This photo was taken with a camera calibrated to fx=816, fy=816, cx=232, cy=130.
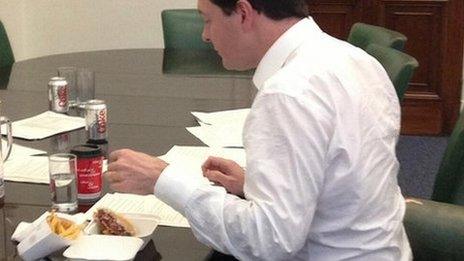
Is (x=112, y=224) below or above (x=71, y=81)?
below

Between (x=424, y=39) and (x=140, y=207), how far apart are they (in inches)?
150

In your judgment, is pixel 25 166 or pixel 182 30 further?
pixel 182 30

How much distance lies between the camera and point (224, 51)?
1.61 meters

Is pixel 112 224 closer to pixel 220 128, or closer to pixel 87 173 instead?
pixel 87 173

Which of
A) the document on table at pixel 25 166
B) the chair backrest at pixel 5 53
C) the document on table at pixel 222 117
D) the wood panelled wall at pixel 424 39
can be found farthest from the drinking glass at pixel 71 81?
the wood panelled wall at pixel 424 39

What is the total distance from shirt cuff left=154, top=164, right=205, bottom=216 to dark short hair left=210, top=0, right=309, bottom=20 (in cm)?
31

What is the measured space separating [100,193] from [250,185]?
1.86 feet

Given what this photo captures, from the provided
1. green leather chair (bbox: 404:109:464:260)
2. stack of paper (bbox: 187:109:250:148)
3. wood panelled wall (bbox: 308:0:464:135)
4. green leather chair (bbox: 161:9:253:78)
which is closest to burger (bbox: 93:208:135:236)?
green leather chair (bbox: 404:109:464:260)

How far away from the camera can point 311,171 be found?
136 cm

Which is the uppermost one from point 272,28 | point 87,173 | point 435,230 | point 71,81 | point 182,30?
point 272,28

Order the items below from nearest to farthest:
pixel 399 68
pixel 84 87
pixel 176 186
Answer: pixel 176 186
pixel 399 68
pixel 84 87

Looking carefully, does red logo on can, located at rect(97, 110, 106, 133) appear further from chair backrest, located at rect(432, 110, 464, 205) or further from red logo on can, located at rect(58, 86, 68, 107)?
chair backrest, located at rect(432, 110, 464, 205)

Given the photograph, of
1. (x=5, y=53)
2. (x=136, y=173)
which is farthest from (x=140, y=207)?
(x=5, y=53)

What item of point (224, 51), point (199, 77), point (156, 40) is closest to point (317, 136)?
point (224, 51)
